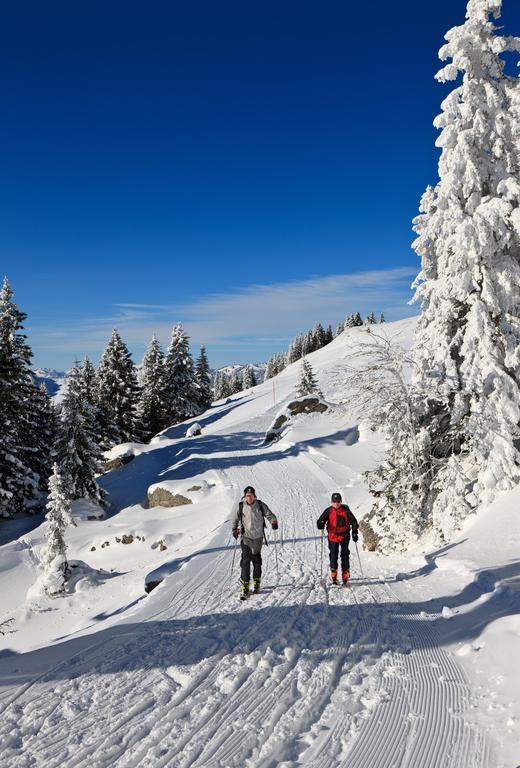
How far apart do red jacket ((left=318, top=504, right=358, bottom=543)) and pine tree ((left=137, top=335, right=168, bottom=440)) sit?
4207 cm

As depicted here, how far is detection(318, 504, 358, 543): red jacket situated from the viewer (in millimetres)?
9102

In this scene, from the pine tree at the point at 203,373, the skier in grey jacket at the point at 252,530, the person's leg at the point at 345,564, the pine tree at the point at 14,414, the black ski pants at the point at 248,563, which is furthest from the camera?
the pine tree at the point at 203,373

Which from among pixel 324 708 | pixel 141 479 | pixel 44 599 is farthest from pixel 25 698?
pixel 141 479

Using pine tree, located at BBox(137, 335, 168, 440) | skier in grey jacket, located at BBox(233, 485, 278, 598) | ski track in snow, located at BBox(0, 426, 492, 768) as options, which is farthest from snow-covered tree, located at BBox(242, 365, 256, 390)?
ski track in snow, located at BBox(0, 426, 492, 768)

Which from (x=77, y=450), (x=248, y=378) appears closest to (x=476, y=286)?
(x=77, y=450)

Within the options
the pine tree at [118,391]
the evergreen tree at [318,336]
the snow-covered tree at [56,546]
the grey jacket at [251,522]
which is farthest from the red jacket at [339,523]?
the evergreen tree at [318,336]

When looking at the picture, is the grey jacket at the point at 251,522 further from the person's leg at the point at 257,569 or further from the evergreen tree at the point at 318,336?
the evergreen tree at the point at 318,336

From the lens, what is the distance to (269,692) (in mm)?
4984

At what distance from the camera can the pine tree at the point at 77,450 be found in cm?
2614

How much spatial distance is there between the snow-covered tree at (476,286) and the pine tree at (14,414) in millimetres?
19784

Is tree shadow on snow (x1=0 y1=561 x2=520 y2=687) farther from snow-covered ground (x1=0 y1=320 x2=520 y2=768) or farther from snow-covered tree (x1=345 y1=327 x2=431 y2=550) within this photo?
snow-covered tree (x1=345 y1=327 x2=431 y2=550)

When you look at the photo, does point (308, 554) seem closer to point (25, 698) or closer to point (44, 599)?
point (25, 698)

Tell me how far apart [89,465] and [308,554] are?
718 inches

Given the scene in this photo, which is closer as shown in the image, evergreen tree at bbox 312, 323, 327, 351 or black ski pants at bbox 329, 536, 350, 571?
black ski pants at bbox 329, 536, 350, 571
